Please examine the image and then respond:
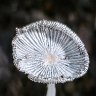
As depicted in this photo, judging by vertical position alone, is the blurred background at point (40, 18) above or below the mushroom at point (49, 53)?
above

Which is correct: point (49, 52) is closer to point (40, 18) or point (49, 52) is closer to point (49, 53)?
point (49, 53)

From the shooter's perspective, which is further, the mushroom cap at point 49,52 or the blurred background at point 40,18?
the blurred background at point 40,18

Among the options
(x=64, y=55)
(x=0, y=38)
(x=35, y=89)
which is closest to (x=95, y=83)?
(x=35, y=89)

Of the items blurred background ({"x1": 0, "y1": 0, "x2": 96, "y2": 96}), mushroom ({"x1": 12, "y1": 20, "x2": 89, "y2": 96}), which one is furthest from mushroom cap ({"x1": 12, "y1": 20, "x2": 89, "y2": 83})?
blurred background ({"x1": 0, "y1": 0, "x2": 96, "y2": 96})

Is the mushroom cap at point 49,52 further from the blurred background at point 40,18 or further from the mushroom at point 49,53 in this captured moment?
the blurred background at point 40,18

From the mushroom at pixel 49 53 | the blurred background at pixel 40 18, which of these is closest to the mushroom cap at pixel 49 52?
the mushroom at pixel 49 53

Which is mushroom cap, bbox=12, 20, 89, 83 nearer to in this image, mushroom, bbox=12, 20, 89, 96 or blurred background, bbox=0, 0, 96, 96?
mushroom, bbox=12, 20, 89, 96

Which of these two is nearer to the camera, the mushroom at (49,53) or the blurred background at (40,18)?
the mushroom at (49,53)

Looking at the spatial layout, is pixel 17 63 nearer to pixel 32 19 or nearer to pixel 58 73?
pixel 58 73
